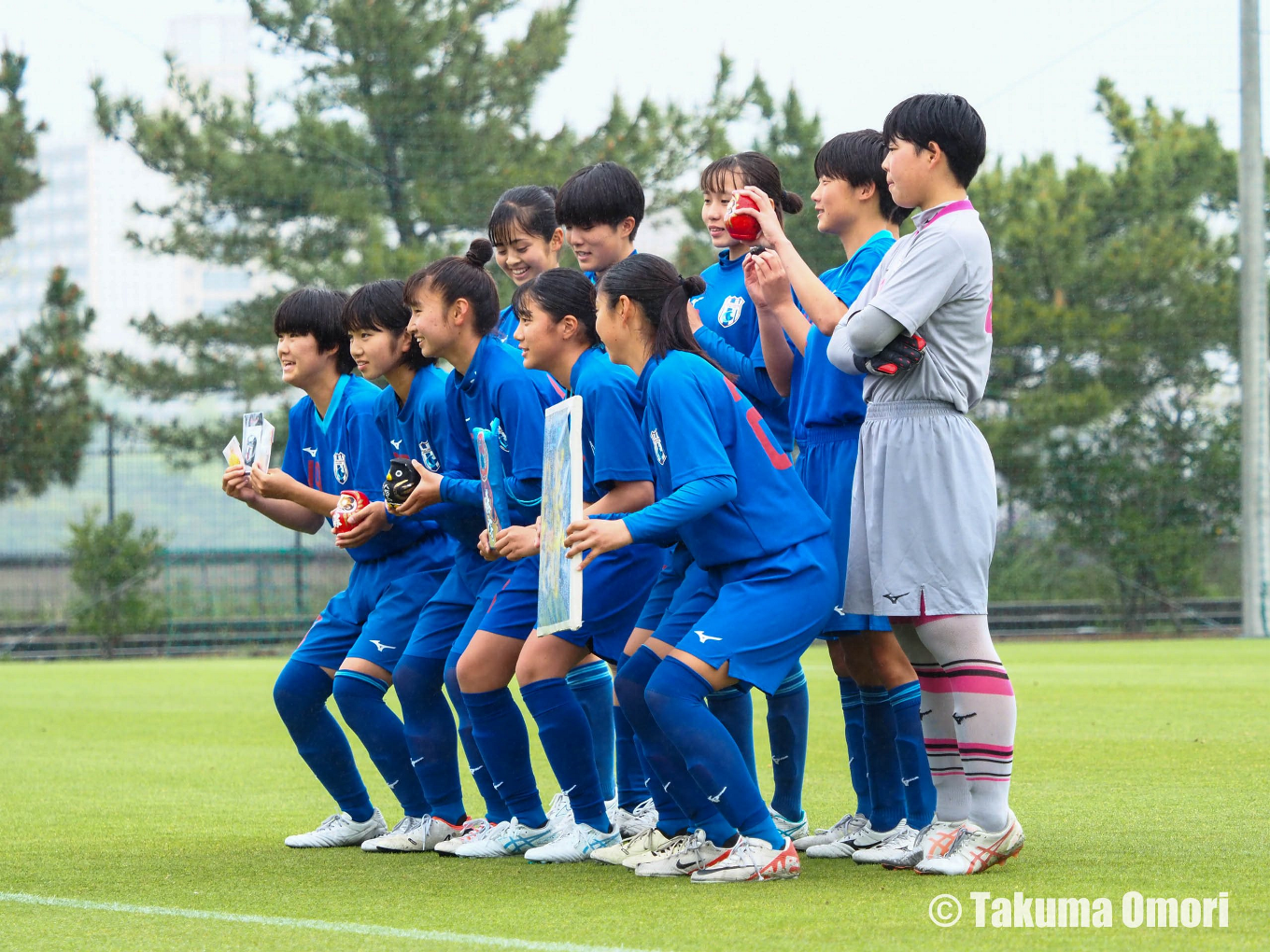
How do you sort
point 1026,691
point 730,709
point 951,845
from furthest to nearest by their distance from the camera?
1. point 1026,691
2. point 730,709
3. point 951,845

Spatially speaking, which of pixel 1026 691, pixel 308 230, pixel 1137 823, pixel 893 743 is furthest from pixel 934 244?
pixel 308 230

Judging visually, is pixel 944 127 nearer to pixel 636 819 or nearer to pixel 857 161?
pixel 857 161

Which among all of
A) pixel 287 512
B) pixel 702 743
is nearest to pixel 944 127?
pixel 702 743

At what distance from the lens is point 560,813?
4.60m

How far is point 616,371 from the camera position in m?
4.00

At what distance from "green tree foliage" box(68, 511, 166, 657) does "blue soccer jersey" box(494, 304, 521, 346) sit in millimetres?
13853

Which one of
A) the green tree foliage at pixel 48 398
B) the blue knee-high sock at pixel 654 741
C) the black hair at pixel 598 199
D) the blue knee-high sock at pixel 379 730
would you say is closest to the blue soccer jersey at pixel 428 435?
the blue knee-high sock at pixel 379 730

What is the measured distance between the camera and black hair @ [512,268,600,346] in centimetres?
415

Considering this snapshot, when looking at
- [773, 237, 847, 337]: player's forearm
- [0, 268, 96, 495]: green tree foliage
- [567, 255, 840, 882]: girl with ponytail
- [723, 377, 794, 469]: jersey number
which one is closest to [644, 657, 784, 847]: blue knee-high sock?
[567, 255, 840, 882]: girl with ponytail

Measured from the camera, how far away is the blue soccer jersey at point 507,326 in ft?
16.4

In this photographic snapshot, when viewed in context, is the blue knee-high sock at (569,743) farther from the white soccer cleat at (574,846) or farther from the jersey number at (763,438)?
the jersey number at (763,438)

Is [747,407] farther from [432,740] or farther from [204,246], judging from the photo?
[204,246]

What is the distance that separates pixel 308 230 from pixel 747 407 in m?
16.0

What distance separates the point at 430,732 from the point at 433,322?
1205mm
